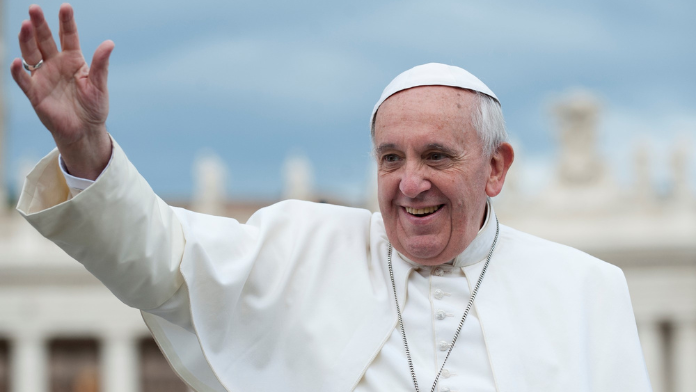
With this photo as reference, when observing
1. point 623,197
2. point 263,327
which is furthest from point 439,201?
point 623,197

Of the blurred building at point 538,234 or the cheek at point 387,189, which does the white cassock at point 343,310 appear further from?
the blurred building at point 538,234

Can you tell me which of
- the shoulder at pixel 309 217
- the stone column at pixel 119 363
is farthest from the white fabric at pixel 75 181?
the stone column at pixel 119 363

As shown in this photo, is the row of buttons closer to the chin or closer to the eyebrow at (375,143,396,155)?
the chin

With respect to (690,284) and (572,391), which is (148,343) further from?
(572,391)

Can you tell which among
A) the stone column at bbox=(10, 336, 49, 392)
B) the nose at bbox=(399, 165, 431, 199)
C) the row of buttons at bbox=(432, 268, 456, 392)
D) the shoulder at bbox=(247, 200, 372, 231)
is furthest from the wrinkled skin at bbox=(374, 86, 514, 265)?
the stone column at bbox=(10, 336, 49, 392)

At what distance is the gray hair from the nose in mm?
235

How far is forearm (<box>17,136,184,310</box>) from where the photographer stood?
7.58ft

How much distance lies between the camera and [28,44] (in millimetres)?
2176

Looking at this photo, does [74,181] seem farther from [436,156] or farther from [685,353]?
[685,353]

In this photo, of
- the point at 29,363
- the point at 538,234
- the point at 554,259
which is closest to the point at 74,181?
the point at 554,259

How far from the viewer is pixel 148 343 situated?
2666 cm

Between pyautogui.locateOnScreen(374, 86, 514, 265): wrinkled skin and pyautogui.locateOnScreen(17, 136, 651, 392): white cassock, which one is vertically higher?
pyautogui.locateOnScreen(374, 86, 514, 265): wrinkled skin

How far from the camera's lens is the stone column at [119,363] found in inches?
1017

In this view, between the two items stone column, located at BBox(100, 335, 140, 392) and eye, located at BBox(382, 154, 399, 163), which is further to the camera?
stone column, located at BBox(100, 335, 140, 392)
